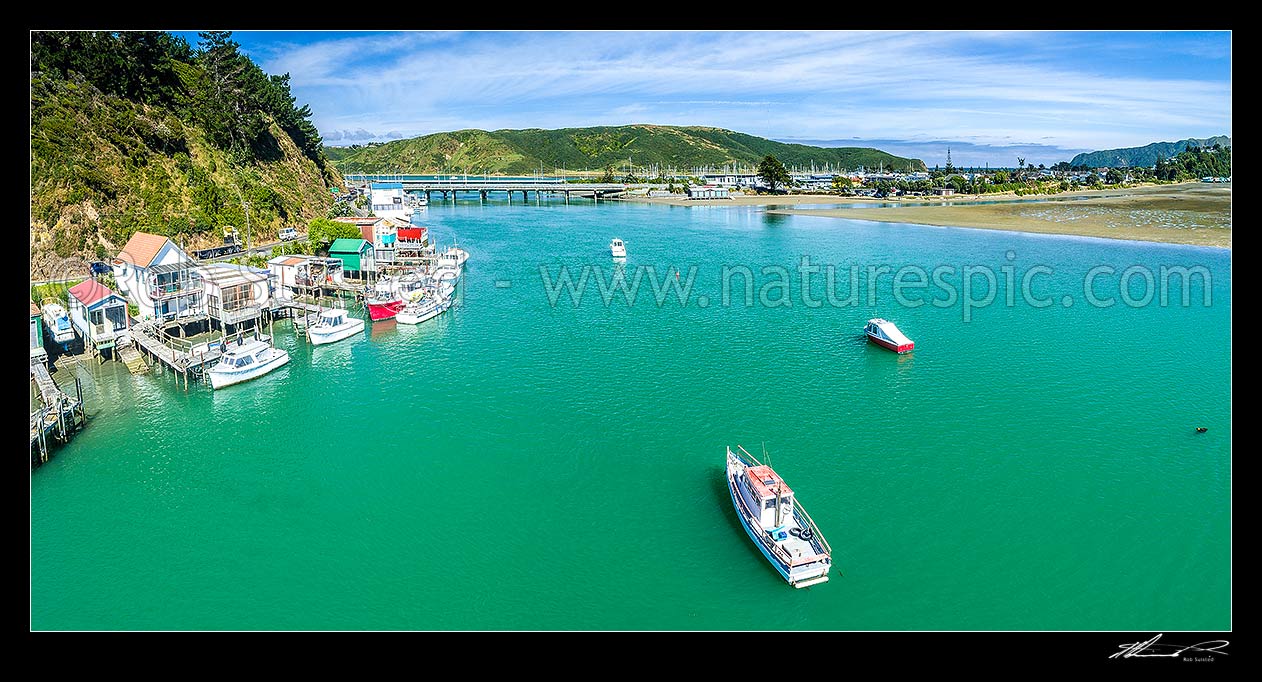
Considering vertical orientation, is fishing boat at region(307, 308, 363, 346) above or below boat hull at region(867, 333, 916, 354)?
above

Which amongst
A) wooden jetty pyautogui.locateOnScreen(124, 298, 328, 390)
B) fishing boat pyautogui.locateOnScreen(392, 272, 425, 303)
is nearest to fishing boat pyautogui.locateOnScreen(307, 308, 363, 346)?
wooden jetty pyautogui.locateOnScreen(124, 298, 328, 390)

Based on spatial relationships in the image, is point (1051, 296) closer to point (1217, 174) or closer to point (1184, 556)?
point (1184, 556)

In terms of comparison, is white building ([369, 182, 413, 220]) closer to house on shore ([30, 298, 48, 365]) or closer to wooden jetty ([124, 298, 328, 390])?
wooden jetty ([124, 298, 328, 390])

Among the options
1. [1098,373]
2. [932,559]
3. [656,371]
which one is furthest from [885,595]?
[1098,373]

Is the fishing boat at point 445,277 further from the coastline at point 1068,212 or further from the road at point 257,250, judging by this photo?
the coastline at point 1068,212

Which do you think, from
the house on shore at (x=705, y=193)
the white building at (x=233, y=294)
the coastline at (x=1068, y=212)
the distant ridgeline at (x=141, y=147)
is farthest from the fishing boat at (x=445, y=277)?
the house on shore at (x=705, y=193)

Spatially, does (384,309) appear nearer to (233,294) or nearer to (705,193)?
(233,294)

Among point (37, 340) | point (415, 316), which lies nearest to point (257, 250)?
point (415, 316)
